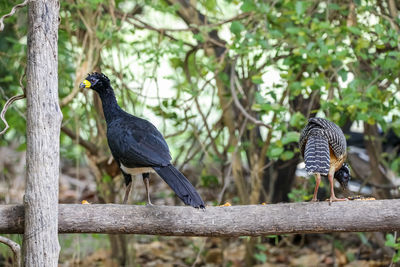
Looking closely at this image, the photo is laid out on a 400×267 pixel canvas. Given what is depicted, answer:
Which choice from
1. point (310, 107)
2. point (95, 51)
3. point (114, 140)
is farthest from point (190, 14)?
point (114, 140)

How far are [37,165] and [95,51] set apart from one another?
2.83 m

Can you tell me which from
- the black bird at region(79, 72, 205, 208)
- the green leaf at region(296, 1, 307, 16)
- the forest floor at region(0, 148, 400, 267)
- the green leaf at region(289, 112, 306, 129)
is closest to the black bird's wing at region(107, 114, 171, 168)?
the black bird at region(79, 72, 205, 208)

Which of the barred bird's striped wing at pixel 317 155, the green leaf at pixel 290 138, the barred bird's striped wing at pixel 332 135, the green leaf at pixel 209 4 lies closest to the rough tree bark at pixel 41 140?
the barred bird's striped wing at pixel 317 155

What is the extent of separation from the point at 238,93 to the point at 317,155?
2.58 metres

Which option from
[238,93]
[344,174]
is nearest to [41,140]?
[344,174]

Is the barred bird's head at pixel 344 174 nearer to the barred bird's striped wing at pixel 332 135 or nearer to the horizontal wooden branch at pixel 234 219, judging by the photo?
the barred bird's striped wing at pixel 332 135

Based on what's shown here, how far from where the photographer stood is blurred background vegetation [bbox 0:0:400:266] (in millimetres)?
5012

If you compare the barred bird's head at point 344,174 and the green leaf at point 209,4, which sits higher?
the green leaf at point 209,4

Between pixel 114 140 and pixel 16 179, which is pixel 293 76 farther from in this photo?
pixel 16 179

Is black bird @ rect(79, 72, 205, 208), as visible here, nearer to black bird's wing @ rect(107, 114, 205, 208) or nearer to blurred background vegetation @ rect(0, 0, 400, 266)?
black bird's wing @ rect(107, 114, 205, 208)

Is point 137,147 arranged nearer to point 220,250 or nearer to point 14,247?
point 14,247

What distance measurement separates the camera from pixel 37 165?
119 inches

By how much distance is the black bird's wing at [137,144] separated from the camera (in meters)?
3.53

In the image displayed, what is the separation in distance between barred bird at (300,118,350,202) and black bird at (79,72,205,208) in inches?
28.5
